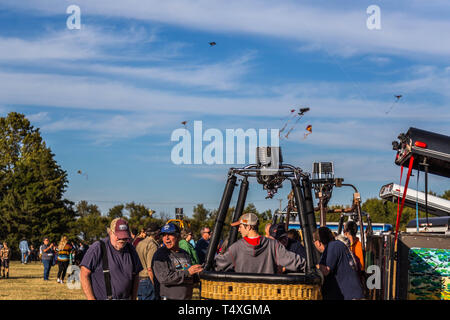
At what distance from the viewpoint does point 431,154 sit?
724cm

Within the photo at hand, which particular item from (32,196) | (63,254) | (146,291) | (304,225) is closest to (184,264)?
(146,291)

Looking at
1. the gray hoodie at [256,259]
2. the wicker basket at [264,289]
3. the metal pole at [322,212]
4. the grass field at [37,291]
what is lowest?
the grass field at [37,291]

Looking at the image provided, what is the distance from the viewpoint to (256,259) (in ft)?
19.7

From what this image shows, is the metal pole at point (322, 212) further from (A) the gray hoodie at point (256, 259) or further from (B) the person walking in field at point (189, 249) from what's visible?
(A) the gray hoodie at point (256, 259)

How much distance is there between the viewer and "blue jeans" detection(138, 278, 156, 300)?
8008 millimetres

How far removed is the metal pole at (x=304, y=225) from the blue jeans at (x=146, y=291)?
2.91m

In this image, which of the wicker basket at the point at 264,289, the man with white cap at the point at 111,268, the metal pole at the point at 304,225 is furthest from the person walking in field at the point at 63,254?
the wicker basket at the point at 264,289

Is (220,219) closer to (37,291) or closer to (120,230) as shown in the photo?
(120,230)

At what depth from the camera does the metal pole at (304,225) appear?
5.70 metres

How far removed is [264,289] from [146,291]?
3120 millimetres

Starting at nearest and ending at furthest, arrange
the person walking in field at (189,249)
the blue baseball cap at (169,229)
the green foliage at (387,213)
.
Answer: the blue baseball cap at (169,229) < the person walking in field at (189,249) < the green foliage at (387,213)

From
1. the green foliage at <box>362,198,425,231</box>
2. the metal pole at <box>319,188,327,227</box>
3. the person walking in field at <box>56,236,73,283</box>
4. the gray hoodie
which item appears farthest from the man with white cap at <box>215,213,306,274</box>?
the green foliage at <box>362,198,425,231</box>
